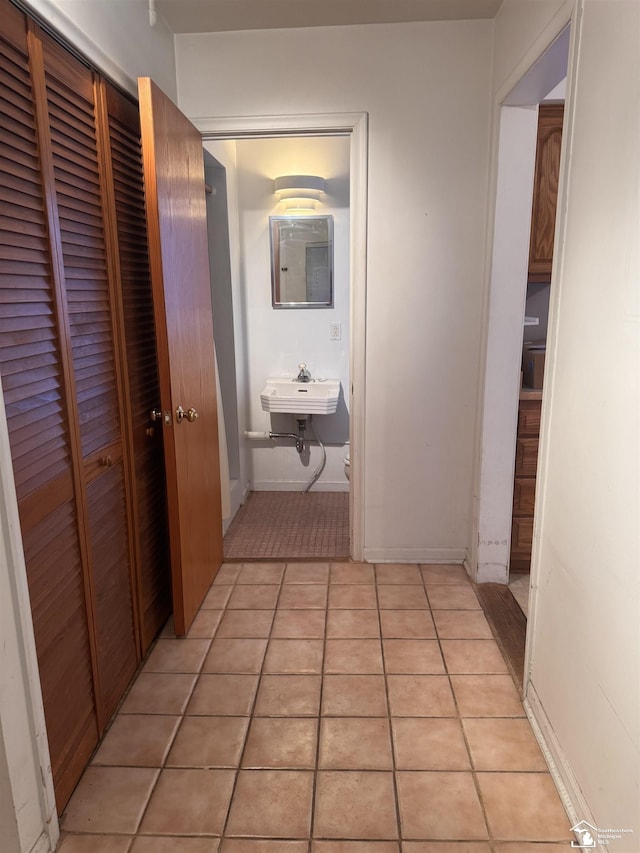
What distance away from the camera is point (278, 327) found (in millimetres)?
3779

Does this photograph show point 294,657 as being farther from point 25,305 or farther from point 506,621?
point 25,305

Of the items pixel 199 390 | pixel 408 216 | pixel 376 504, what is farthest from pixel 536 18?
pixel 376 504

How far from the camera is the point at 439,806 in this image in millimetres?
1537

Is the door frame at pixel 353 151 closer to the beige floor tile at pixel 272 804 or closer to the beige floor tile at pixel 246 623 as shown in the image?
the beige floor tile at pixel 246 623

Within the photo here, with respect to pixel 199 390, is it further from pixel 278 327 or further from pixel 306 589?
pixel 278 327

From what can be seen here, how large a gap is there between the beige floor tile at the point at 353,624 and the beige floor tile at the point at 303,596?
0.33 ft

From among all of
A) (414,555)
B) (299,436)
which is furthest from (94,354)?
(299,436)

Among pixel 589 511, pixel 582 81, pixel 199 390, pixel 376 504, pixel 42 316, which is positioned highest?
pixel 582 81

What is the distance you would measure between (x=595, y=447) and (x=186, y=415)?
1452mm

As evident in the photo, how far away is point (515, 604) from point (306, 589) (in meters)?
0.95

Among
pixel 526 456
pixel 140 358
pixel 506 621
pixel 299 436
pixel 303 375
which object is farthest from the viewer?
pixel 299 436

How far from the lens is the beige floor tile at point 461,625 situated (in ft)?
7.53

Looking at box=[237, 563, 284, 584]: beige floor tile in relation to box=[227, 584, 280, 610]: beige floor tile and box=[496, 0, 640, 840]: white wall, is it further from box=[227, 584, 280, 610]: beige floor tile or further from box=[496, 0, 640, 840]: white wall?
box=[496, 0, 640, 840]: white wall

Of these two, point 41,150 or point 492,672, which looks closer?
point 41,150
